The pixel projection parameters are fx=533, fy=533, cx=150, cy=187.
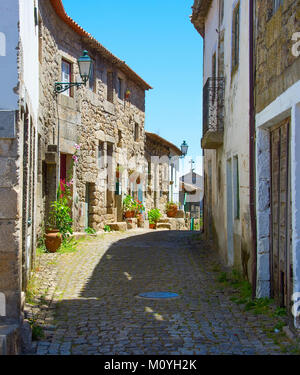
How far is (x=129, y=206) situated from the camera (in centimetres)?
1959

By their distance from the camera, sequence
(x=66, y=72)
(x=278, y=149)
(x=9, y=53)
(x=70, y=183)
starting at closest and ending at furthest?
(x=9, y=53)
(x=278, y=149)
(x=70, y=183)
(x=66, y=72)

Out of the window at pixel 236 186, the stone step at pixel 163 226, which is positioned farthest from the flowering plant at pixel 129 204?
the window at pixel 236 186

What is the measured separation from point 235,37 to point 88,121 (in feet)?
23.9

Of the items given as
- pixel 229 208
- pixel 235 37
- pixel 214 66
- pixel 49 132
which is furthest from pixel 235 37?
pixel 49 132

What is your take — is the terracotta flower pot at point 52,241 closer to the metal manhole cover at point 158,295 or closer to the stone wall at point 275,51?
the metal manhole cover at point 158,295

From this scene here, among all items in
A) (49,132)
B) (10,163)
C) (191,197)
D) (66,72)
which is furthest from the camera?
(191,197)

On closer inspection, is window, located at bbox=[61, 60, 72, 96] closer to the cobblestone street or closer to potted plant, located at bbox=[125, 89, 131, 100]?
the cobblestone street

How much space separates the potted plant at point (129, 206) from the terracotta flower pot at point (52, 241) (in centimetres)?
781

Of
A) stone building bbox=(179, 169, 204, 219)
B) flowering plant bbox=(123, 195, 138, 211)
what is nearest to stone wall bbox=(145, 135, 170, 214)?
flowering plant bbox=(123, 195, 138, 211)

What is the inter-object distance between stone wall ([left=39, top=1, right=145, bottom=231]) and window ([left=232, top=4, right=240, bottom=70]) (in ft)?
12.9

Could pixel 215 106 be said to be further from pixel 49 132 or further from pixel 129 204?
pixel 129 204
